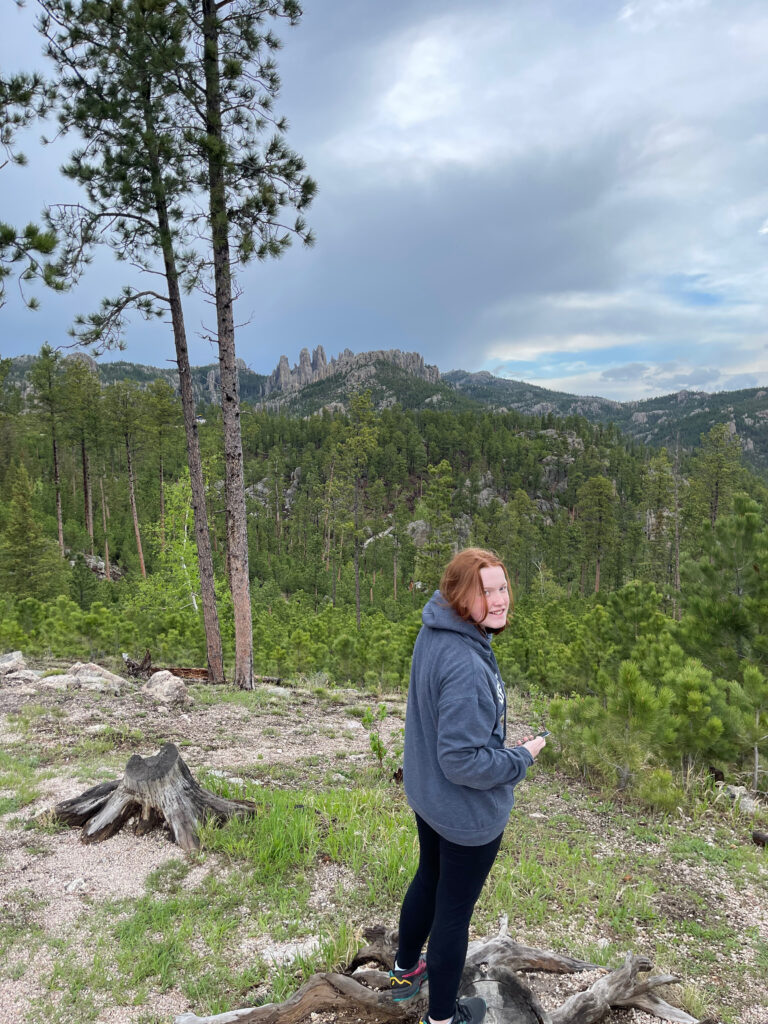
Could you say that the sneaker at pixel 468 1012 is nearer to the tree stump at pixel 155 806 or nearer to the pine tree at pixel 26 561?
the tree stump at pixel 155 806

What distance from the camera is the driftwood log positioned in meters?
2.16

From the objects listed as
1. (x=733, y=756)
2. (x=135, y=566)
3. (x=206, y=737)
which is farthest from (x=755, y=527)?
(x=135, y=566)

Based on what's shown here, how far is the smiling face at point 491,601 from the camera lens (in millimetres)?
1907

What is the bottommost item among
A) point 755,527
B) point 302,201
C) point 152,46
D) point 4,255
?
point 755,527

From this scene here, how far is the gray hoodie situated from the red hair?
3 centimetres

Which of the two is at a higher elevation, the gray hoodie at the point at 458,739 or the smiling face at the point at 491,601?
the smiling face at the point at 491,601

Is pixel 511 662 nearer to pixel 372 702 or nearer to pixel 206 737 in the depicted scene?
pixel 372 702

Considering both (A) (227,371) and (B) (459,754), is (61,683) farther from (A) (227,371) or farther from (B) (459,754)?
(B) (459,754)

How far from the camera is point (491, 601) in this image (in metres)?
1.93

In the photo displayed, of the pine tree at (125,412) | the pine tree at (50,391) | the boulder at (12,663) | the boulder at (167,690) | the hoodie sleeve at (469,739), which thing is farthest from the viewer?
the pine tree at (125,412)

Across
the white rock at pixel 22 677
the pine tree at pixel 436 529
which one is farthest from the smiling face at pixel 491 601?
the pine tree at pixel 436 529

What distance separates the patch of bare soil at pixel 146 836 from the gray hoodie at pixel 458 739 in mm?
1137

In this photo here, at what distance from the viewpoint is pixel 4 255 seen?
13.4 feet

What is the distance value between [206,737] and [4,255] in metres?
5.15
